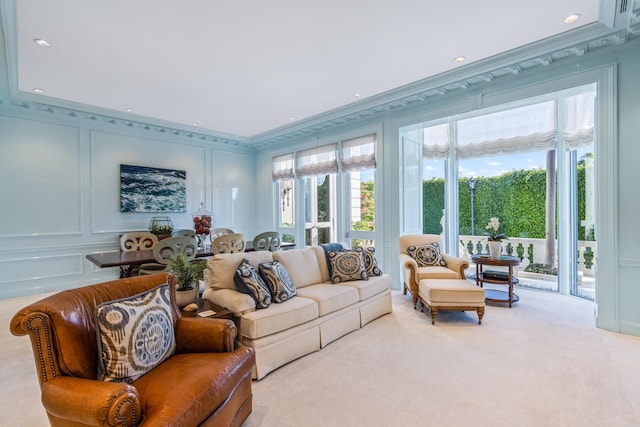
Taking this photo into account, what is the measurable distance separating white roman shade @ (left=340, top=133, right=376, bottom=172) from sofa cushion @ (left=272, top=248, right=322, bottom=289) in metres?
2.27

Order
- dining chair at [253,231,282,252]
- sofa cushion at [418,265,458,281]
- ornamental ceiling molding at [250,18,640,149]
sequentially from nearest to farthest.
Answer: ornamental ceiling molding at [250,18,640,149]
sofa cushion at [418,265,458,281]
dining chair at [253,231,282,252]

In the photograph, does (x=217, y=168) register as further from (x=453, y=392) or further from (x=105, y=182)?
Answer: (x=453, y=392)

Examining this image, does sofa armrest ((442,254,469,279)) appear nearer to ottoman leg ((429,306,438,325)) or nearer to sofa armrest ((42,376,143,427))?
ottoman leg ((429,306,438,325))

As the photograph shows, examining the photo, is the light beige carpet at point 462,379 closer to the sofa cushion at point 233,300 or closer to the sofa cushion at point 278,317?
the sofa cushion at point 278,317

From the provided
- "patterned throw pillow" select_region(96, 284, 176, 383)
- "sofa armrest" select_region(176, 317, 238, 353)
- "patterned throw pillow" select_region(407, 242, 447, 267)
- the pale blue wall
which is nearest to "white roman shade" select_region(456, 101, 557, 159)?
"patterned throw pillow" select_region(407, 242, 447, 267)

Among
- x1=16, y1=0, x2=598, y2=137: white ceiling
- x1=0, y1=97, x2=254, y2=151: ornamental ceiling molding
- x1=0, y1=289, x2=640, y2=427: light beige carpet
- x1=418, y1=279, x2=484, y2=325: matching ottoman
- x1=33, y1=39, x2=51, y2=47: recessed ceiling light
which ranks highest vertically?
x1=16, y1=0, x2=598, y2=137: white ceiling

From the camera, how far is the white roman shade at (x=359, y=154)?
5.19 metres

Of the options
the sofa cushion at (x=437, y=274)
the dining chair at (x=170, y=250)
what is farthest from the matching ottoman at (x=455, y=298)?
the dining chair at (x=170, y=250)

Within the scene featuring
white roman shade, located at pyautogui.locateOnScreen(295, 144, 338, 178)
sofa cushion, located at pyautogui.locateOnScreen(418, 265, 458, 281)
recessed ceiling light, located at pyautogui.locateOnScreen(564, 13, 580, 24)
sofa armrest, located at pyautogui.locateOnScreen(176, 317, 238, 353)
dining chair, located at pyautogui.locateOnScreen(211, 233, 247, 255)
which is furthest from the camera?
white roman shade, located at pyautogui.locateOnScreen(295, 144, 338, 178)

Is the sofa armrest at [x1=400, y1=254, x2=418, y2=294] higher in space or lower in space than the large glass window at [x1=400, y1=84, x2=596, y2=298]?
lower

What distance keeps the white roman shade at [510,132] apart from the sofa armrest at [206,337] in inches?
190

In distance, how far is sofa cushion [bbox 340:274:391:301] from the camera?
3.34 metres

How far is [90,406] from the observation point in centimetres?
119

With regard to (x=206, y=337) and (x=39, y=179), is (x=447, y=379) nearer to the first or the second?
(x=206, y=337)
